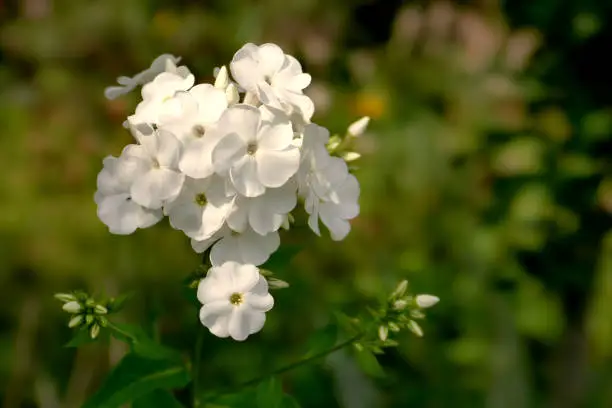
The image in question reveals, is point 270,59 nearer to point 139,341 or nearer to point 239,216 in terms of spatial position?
point 239,216

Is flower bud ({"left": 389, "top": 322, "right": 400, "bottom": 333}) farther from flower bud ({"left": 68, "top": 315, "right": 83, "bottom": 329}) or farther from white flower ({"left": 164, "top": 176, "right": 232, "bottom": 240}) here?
flower bud ({"left": 68, "top": 315, "right": 83, "bottom": 329})

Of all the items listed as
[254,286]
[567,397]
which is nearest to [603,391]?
[567,397]

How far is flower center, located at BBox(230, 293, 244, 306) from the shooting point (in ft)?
3.59

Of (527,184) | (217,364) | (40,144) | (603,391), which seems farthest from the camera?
(40,144)

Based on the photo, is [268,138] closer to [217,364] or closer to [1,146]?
[217,364]

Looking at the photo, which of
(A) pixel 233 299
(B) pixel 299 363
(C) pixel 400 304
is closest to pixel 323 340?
(B) pixel 299 363

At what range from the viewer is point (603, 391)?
2828 mm

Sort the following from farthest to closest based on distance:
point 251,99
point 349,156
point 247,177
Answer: point 349,156 < point 251,99 < point 247,177

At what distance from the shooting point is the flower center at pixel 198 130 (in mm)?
1080

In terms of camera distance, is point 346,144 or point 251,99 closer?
point 251,99

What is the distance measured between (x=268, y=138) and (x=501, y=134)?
1.29 meters

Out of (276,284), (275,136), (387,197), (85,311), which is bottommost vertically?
(387,197)

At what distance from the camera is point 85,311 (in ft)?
3.86

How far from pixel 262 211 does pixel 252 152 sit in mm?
84
